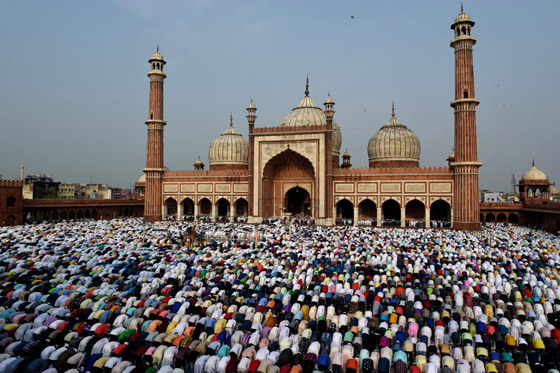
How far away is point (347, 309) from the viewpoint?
36.6 feet

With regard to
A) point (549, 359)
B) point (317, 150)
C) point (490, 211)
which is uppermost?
point (317, 150)

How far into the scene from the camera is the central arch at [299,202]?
40.0 m

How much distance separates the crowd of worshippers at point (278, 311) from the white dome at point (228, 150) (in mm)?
26109

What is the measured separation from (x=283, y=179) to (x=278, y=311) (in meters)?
27.3

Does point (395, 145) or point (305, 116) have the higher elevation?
point (305, 116)

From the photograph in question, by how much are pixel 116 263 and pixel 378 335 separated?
431 inches

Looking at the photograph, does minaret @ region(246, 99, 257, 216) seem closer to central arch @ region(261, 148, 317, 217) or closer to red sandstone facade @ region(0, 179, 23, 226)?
central arch @ region(261, 148, 317, 217)

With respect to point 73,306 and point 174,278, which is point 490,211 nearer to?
point 174,278

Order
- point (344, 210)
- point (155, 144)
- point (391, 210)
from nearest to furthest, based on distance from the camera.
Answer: point (391, 210)
point (344, 210)
point (155, 144)

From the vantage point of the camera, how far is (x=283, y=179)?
37812 mm

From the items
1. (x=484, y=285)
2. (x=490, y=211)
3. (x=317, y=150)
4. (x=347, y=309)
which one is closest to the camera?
(x=347, y=309)

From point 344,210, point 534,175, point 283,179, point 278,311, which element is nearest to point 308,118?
point 283,179

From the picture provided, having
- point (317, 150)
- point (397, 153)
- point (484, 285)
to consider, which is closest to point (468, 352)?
point (484, 285)

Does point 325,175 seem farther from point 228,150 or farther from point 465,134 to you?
point 228,150
